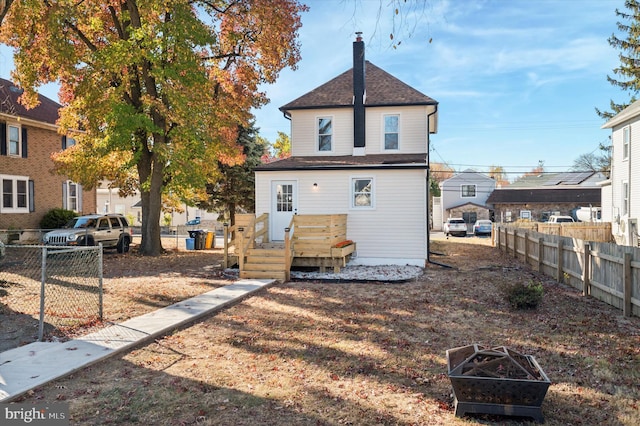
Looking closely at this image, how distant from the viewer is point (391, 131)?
60.6 feet

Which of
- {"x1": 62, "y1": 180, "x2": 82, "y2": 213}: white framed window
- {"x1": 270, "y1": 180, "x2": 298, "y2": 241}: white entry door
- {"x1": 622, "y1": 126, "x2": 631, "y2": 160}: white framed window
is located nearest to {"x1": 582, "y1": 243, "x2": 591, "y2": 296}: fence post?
{"x1": 270, "y1": 180, "x2": 298, "y2": 241}: white entry door

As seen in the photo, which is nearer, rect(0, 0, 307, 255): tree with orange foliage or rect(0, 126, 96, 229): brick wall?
rect(0, 0, 307, 255): tree with orange foliage

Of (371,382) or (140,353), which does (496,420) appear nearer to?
(371,382)

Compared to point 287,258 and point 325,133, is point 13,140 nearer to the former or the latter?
point 325,133

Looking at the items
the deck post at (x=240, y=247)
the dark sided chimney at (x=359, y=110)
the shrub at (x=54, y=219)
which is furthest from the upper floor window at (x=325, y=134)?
the shrub at (x=54, y=219)

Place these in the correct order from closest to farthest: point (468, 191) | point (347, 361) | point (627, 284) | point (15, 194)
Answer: point (347, 361), point (627, 284), point (15, 194), point (468, 191)

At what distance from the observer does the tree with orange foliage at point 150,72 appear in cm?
1784

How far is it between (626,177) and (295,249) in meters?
21.0

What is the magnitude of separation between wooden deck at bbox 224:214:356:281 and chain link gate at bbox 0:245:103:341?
4.28 meters

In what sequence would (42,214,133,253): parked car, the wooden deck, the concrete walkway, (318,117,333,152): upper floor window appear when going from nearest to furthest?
the concrete walkway
the wooden deck
(318,117,333,152): upper floor window
(42,214,133,253): parked car

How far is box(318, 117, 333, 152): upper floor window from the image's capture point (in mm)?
19047

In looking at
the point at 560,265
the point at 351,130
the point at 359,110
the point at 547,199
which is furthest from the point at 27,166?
the point at 547,199

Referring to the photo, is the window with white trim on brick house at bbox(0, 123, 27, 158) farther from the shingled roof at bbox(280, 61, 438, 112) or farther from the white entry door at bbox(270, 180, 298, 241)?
the white entry door at bbox(270, 180, 298, 241)

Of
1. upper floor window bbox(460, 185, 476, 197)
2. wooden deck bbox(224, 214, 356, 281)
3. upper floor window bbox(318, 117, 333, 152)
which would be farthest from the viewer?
upper floor window bbox(460, 185, 476, 197)
